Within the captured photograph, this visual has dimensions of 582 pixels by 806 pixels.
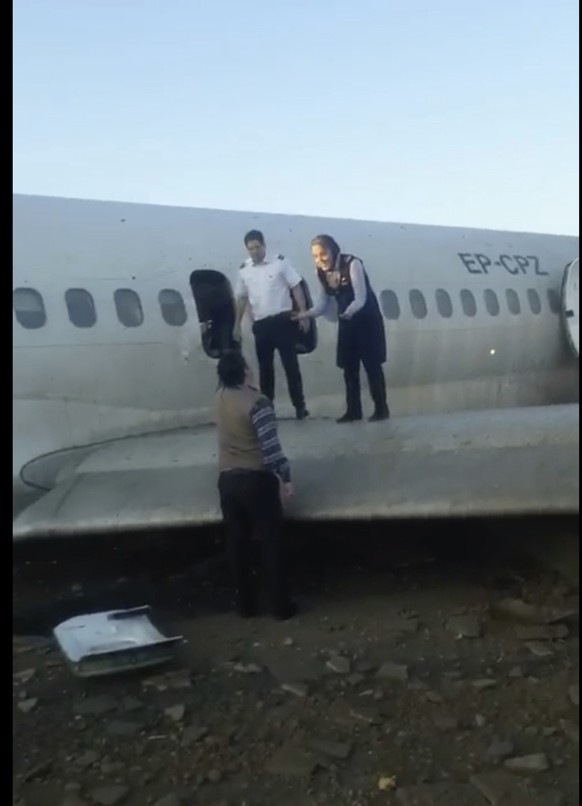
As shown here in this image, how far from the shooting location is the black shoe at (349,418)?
5316 millimetres

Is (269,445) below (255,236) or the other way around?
below

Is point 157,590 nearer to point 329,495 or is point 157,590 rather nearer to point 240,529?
point 240,529

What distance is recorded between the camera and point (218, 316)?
541 cm

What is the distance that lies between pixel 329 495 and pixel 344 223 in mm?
2915

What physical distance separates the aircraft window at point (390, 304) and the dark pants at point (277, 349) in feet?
6.54

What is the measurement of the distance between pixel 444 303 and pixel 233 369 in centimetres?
436

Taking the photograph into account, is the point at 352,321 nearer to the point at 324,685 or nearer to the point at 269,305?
the point at 269,305

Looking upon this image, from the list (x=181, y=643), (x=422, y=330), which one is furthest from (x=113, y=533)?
(x=422, y=330)

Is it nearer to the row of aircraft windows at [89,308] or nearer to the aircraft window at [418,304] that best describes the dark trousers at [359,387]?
the row of aircraft windows at [89,308]

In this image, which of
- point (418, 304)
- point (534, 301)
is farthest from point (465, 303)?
point (534, 301)

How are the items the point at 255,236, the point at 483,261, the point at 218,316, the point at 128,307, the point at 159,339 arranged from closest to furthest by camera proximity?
the point at 218,316 → the point at 255,236 → the point at 159,339 → the point at 128,307 → the point at 483,261

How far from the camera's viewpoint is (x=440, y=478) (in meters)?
4.51

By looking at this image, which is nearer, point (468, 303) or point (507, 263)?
point (468, 303)

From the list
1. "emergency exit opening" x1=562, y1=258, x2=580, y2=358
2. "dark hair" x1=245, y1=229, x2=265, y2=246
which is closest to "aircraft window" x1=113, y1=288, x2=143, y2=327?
"dark hair" x1=245, y1=229, x2=265, y2=246
